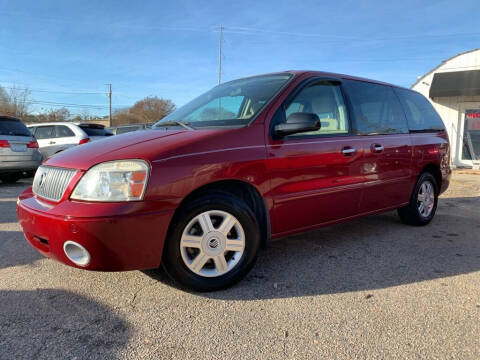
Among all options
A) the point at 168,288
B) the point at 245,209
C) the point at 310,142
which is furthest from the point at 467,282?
the point at 168,288

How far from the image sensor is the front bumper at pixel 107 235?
85.0 inches

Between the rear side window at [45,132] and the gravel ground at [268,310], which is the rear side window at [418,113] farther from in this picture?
the rear side window at [45,132]

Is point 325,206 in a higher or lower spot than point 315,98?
lower

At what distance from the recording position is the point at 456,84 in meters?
13.0

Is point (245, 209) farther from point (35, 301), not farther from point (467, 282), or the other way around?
point (467, 282)

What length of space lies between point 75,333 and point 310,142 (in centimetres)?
221

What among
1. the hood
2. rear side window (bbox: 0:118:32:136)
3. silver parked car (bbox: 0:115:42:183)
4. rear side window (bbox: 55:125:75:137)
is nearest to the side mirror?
the hood

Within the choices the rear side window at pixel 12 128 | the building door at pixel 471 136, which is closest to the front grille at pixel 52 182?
the rear side window at pixel 12 128

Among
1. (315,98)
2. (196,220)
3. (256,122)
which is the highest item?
(315,98)

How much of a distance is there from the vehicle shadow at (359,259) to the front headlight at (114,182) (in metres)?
0.91

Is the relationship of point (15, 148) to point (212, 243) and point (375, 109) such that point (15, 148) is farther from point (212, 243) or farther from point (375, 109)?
point (375, 109)

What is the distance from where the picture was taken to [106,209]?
2.17m

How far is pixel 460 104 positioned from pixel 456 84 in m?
1.11

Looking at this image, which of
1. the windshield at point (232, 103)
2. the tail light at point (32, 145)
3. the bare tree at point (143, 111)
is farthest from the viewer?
the bare tree at point (143, 111)
